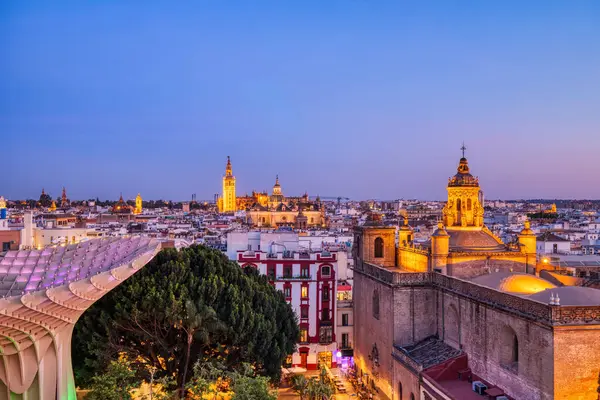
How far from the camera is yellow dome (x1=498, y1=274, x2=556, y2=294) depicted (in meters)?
28.6

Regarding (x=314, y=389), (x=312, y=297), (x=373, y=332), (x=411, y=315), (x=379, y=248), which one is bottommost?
(x=314, y=389)

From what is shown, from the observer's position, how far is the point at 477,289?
1099 inches

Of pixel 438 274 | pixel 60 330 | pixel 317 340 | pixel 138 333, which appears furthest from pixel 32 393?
pixel 317 340

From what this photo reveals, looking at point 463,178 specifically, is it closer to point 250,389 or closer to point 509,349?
point 509,349

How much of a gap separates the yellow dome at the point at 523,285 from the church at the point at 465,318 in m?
0.05

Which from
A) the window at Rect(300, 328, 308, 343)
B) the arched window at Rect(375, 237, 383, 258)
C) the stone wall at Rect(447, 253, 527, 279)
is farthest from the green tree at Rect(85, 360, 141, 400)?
the window at Rect(300, 328, 308, 343)

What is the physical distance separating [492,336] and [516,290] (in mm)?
3382

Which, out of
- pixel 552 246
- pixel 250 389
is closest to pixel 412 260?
pixel 250 389

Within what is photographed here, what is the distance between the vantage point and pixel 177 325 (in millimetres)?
26781

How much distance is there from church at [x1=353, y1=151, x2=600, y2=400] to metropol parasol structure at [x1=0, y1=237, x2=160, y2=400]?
14660 millimetres

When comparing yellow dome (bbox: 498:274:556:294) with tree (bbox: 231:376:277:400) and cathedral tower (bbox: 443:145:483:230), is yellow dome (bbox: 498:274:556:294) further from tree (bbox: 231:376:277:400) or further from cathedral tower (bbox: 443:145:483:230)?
tree (bbox: 231:376:277:400)

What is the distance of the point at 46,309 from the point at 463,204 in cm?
2584

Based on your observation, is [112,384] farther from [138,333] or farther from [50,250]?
[50,250]

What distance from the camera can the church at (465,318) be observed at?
72.5ft
